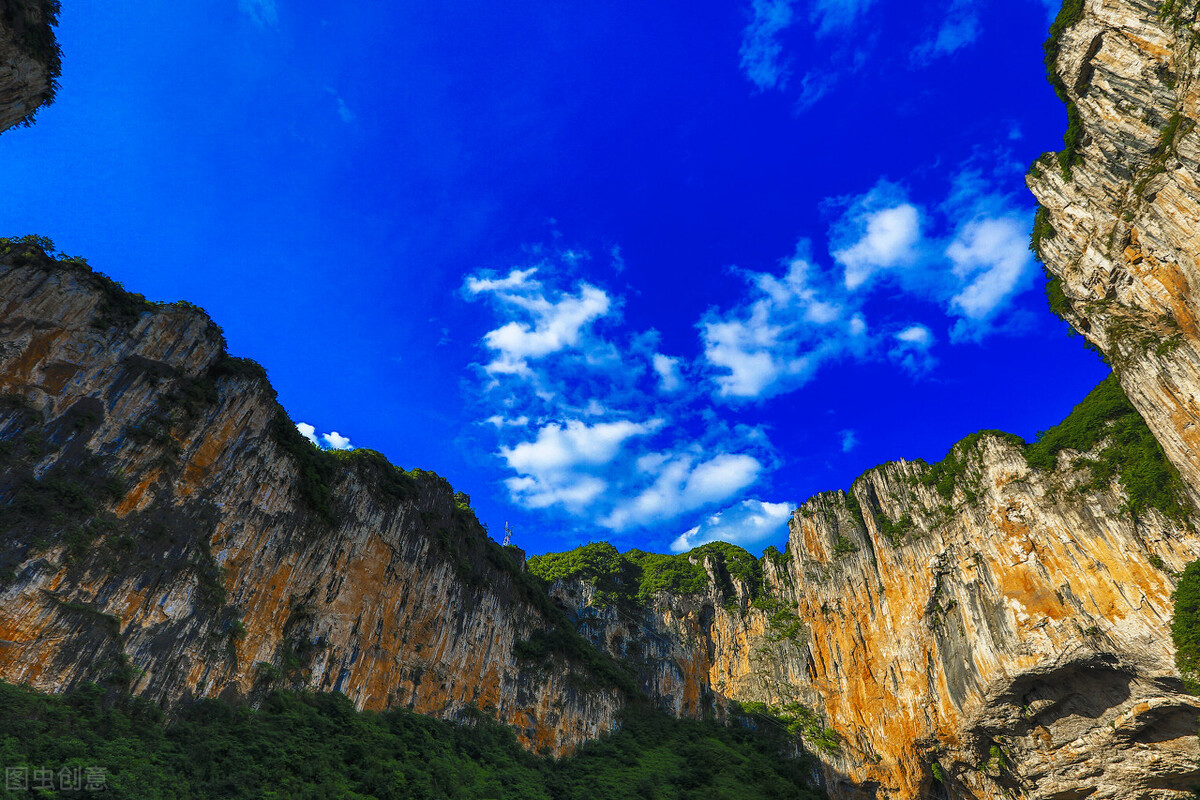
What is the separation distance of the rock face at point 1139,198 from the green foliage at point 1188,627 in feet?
18.9

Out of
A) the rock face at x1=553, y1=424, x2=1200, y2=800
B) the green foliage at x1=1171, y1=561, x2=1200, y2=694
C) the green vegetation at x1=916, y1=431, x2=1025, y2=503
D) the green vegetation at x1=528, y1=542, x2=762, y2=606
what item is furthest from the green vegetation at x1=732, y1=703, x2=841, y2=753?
the green foliage at x1=1171, y1=561, x2=1200, y2=694

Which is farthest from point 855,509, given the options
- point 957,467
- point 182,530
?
point 182,530

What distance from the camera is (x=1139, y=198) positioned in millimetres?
21047

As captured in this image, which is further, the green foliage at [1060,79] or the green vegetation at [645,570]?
the green vegetation at [645,570]

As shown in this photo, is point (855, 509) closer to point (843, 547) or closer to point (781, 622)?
point (843, 547)

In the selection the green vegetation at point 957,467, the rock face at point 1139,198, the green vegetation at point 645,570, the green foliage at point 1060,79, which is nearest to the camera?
the rock face at point 1139,198

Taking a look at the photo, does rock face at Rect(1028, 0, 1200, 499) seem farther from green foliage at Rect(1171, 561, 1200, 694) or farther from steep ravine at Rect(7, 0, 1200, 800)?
green foliage at Rect(1171, 561, 1200, 694)

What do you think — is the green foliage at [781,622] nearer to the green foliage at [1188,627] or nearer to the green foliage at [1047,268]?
the green foliage at [1188,627]

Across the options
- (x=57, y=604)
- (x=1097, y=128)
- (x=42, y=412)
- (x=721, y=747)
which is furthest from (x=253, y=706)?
(x=1097, y=128)

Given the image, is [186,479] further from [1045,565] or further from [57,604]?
[1045,565]

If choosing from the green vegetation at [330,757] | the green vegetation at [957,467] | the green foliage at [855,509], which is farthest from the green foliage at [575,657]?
the green vegetation at [957,467]

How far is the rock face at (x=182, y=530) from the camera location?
57.3 ft

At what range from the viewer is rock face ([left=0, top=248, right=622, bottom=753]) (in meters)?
17.5

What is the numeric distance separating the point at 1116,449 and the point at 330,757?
139 ft
